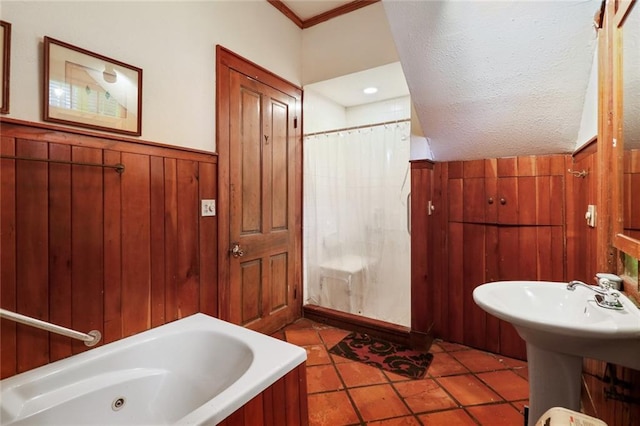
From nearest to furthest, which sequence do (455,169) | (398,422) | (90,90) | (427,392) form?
(90,90) → (398,422) → (427,392) → (455,169)

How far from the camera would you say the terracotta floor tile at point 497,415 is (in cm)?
151

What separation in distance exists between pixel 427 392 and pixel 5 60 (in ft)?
8.51

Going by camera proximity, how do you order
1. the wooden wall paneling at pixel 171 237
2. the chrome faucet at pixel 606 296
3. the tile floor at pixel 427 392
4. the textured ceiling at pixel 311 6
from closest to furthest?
the chrome faucet at pixel 606 296 < the tile floor at pixel 427 392 < the wooden wall paneling at pixel 171 237 < the textured ceiling at pixel 311 6

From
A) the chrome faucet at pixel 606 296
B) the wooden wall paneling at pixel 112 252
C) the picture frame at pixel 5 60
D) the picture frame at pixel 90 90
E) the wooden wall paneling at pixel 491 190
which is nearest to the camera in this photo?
the chrome faucet at pixel 606 296

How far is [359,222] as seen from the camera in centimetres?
266

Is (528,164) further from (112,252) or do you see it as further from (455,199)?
(112,252)

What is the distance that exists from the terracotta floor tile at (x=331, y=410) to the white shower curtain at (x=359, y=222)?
3.26ft

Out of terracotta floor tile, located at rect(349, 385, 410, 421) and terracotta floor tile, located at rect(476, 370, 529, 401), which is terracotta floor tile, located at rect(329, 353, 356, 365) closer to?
terracotta floor tile, located at rect(349, 385, 410, 421)

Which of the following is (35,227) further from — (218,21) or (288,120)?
(288,120)

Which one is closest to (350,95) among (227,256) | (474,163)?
(474,163)

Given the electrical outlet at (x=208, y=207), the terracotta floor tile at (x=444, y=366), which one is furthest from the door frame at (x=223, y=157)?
the terracotta floor tile at (x=444, y=366)

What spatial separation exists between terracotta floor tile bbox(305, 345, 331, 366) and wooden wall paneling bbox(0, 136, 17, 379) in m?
1.57

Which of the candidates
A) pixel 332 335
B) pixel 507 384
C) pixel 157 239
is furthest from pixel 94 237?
pixel 507 384

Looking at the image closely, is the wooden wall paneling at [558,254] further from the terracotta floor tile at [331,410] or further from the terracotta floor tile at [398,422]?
the terracotta floor tile at [331,410]
